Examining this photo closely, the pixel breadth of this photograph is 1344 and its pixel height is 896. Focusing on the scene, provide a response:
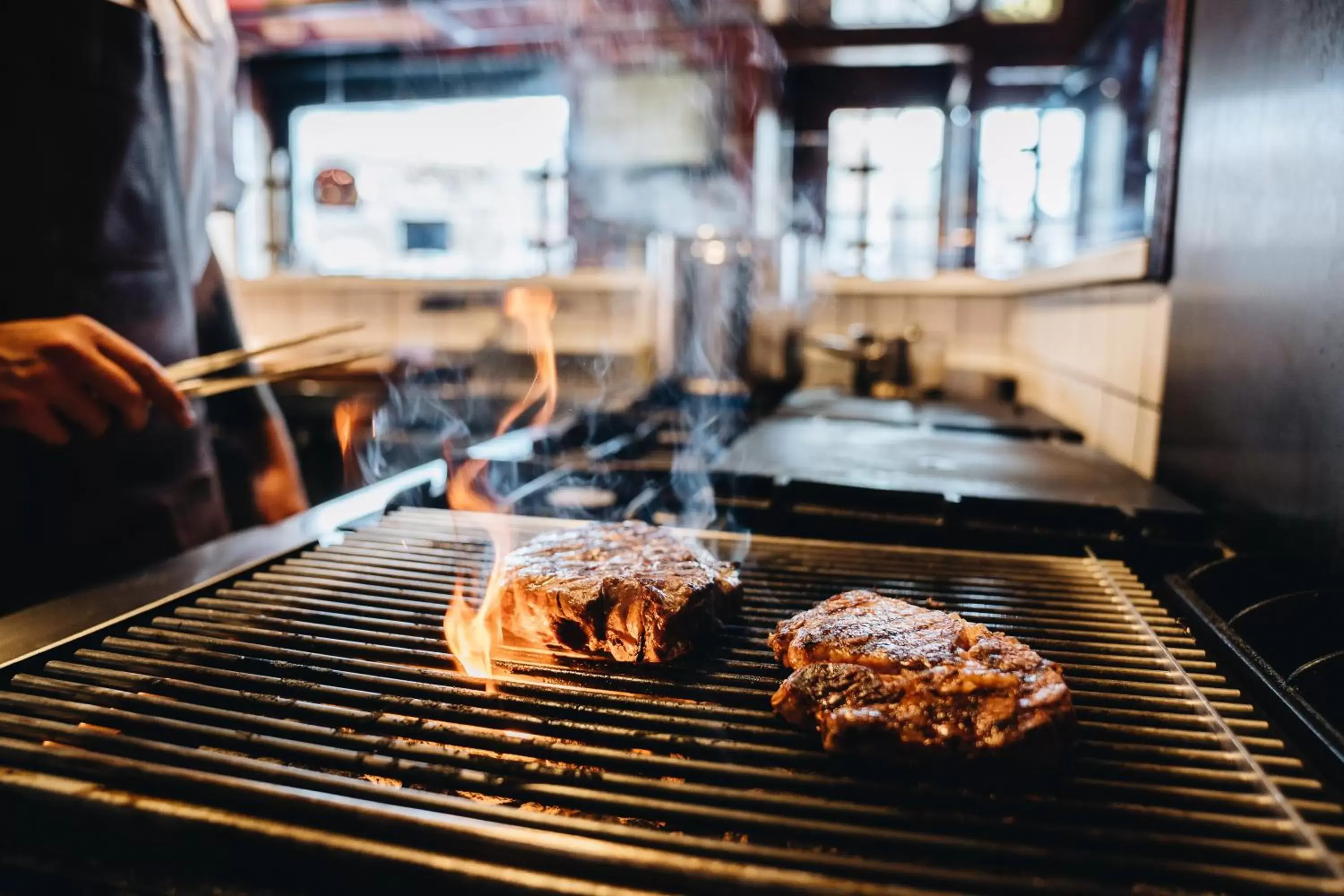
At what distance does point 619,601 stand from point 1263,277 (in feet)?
4.47

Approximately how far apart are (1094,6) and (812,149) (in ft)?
6.22

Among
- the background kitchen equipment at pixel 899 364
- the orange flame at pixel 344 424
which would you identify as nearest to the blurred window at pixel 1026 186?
the background kitchen equipment at pixel 899 364

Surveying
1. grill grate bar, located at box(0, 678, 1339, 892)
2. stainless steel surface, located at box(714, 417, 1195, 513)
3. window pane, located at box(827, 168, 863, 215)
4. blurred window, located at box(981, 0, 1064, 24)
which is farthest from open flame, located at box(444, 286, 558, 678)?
blurred window, located at box(981, 0, 1064, 24)

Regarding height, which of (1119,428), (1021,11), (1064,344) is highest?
(1021,11)

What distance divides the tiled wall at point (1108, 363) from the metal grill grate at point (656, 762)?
111 centimetres

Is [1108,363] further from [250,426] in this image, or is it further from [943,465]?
[250,426]

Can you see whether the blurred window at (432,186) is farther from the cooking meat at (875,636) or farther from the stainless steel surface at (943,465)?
the cooking meat at (875,636)

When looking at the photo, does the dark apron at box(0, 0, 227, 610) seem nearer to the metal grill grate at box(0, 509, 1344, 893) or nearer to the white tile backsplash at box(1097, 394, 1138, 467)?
the metal grill grate at box(0, 509, 1344, 893)

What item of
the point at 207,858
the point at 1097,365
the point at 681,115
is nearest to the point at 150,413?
the point at 207,858

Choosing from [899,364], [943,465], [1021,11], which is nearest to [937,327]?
[899,364]

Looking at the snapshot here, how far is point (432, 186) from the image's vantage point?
666 cm

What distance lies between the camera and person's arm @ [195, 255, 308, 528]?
2570 mm

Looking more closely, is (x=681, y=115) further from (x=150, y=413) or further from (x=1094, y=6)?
(x=150, y=413)

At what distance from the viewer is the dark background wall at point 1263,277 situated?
4.36 ft
